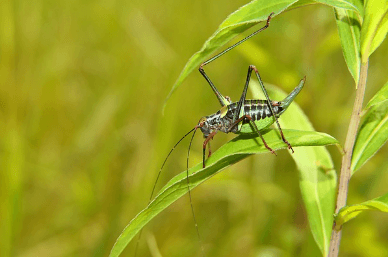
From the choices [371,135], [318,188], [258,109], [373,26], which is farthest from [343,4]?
[318,188]

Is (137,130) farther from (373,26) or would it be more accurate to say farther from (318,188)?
(373,26)

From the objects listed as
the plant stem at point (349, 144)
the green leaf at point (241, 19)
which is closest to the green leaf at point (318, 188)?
the plant stem at point (349, 144)

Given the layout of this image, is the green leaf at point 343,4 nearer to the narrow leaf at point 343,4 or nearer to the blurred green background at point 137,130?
the narrow leaf at point 343,4

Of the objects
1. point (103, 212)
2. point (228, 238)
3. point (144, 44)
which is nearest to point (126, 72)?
point (144, 44)

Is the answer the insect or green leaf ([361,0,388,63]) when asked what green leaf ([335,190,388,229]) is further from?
green leaf ([361,0,388,63])

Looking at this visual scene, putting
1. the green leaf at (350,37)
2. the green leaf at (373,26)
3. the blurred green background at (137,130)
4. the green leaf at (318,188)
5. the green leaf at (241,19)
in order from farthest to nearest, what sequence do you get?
the blurred green background at (137,130) → the green leaf at (318,188) → the green leaf at (350,37) → the green leaf at (373,26) → the green leaf at (241,19)

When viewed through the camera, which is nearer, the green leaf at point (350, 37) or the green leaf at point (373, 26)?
the green leaf at point (373, 26)

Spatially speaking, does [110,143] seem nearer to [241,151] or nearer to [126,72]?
[126,72]
